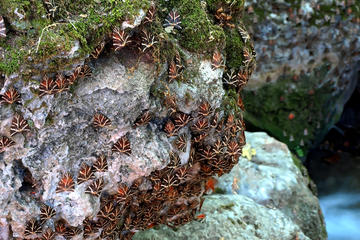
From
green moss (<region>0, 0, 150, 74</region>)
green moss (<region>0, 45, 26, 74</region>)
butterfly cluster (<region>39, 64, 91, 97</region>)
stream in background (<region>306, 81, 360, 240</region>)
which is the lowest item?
stream in background (<region>306, 81, 360, 240</region>)

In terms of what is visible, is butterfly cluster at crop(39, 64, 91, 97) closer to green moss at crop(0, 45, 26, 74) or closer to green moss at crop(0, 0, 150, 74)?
green moss at crop(0, 0, 150, 74)

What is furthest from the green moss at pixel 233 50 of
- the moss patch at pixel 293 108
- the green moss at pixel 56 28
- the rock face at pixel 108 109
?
the moss patch at pixel 293 108

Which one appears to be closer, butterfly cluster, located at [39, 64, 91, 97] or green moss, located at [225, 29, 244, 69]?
butterfly cluster, located at [39, 64, 91, 97]

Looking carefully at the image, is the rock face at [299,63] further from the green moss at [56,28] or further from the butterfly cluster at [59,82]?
the butterfly cluster at [59,82]

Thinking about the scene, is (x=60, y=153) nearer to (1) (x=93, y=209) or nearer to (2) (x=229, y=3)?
(1) (x=93, y=209)

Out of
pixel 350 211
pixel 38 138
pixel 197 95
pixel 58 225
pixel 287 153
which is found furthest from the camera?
pixel 350 211

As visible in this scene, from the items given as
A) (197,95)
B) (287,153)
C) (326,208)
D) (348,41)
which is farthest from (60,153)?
(348,41)

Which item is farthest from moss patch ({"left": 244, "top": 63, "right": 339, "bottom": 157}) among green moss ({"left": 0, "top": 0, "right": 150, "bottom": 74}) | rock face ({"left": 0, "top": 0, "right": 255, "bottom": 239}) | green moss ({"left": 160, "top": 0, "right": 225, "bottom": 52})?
green moss ({"left": 0, "top": 0, "right": 150, "bottom": 74})
